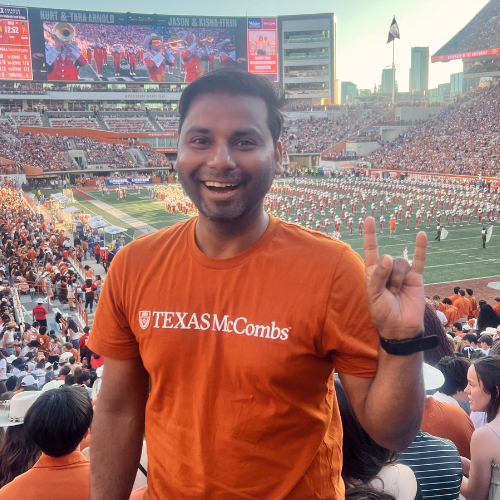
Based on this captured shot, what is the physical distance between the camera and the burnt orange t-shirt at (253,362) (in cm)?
152

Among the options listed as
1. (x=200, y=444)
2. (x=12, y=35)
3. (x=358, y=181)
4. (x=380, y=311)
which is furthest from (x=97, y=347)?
(x=12, y=35)

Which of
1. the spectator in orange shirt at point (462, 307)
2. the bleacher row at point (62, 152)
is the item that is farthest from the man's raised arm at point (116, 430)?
the bleacher row at point (62, 152)

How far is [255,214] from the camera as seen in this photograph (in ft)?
5.73

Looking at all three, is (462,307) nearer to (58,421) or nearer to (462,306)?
(462,306)

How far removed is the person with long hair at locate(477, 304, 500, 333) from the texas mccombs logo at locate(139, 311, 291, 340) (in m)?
8.32

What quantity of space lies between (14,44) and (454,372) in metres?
58.5

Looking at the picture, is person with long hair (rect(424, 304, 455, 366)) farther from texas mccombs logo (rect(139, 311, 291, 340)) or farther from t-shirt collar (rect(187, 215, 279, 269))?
texas mccombs logo (rect(139, 311, 291, 340))

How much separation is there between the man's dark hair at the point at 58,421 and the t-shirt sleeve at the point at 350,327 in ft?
4.44

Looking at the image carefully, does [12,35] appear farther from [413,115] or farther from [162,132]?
[413,115]

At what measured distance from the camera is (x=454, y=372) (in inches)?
147

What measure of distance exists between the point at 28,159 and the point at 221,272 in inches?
1847

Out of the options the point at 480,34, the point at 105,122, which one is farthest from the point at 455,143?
the point at 105,122

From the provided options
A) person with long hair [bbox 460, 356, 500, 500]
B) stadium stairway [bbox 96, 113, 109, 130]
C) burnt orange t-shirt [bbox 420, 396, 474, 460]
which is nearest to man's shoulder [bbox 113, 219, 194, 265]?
person with long hair [bbox 460, 356, 500, 500]

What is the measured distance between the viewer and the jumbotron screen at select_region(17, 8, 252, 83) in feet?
178
